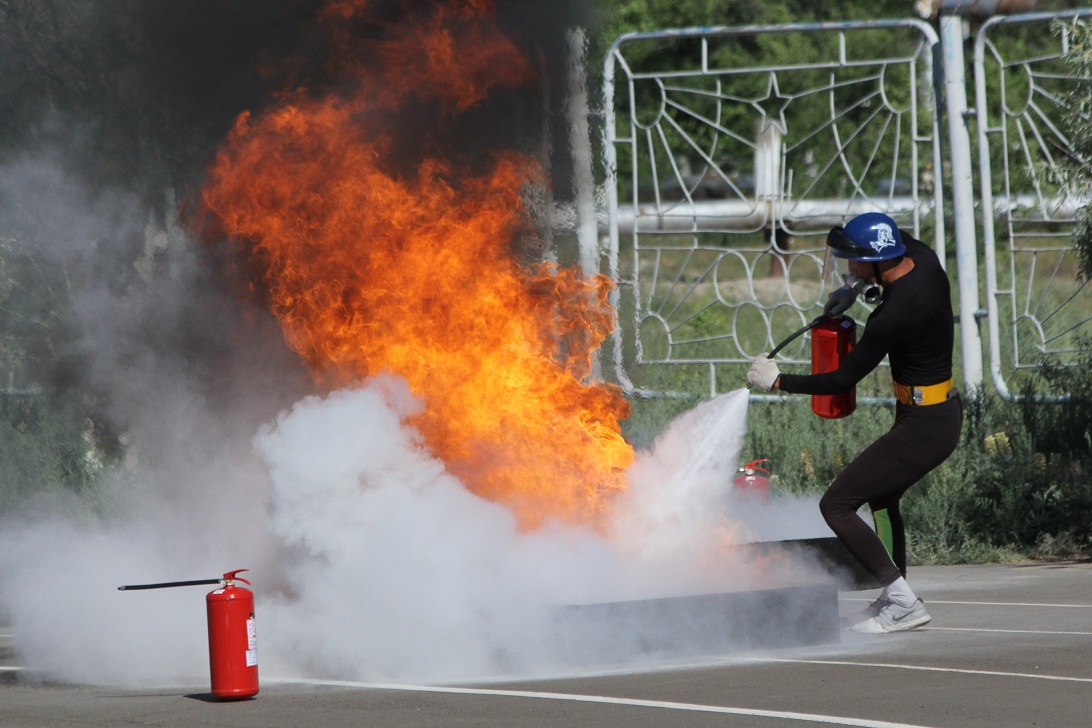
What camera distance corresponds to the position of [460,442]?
813 centimetres

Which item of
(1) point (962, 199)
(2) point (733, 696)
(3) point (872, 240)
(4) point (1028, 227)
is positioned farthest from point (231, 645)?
(4) point (1028, 227)

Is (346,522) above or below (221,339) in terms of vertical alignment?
below

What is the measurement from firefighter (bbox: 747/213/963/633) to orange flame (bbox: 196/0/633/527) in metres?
1.25

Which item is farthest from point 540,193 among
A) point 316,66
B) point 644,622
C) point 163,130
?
point 644,622

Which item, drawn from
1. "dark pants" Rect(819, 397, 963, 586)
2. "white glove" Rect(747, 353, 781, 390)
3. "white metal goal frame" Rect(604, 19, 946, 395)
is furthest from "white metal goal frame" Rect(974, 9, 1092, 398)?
"white glove" Rect(747, 353, 781, 390)

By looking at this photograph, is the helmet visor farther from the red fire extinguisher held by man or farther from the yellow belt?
the yellow belt

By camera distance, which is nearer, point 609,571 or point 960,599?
point 609,571

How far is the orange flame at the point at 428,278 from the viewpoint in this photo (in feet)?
26.7

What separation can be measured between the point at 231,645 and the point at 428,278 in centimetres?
266

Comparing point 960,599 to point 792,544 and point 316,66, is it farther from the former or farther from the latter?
point 316,66

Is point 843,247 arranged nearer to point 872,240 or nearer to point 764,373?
point 872,240

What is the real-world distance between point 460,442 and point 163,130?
3212mm

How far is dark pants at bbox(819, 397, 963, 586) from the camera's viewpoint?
25.3ft

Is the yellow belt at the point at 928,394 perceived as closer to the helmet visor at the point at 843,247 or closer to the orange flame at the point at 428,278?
the helmet visor at the point at 843,247
